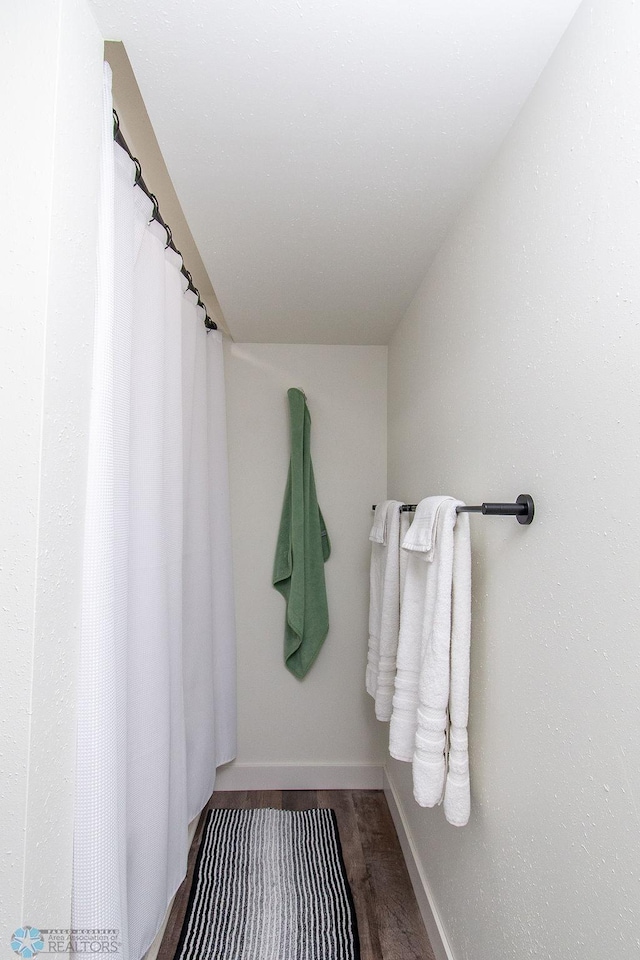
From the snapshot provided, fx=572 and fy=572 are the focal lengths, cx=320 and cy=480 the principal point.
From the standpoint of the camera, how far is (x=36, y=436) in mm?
777

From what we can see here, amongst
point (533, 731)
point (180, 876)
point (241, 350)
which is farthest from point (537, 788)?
point (241, 350)

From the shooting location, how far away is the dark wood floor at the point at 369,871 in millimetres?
1741

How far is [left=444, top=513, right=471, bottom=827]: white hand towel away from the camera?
126 centimetres

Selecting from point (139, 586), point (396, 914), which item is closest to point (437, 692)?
point (139, 586)

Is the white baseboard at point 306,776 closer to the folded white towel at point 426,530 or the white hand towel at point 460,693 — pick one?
the white hand towel at point 460,693

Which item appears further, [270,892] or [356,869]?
[356,869]

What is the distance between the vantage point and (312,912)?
1.87m

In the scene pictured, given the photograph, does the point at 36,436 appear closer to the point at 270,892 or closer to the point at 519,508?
the point at 519,508

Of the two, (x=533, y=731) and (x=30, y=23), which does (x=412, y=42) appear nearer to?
(x=30, y=23)

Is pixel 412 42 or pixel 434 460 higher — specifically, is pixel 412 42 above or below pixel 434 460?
above

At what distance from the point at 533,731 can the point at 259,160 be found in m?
1.31

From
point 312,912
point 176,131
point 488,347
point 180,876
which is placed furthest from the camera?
point 312,912

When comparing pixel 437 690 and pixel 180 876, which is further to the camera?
pixel 180 876

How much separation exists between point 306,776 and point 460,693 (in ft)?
5.71
